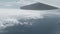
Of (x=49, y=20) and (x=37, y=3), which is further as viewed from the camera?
(x=37, y=3)

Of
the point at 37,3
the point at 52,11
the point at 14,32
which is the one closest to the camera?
the point at 14,32

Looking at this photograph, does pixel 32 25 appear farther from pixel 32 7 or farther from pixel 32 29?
pixel 32 7

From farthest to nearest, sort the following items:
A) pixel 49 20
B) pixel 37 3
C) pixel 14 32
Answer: pixel 37 3, pixel 49 20, pixel 14 32

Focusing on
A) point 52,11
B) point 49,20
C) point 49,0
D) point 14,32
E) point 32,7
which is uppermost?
point 49,0

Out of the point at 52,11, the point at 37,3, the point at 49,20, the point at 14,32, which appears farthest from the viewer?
the point at 37,3

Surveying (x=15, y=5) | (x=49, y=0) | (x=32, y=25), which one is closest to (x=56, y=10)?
(x=49, y=0)

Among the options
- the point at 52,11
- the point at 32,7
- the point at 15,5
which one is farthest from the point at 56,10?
the point at 15,5

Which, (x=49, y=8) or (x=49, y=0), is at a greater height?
(x=49, y=0)

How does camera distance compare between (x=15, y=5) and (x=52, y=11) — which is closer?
(x=52, y=11)

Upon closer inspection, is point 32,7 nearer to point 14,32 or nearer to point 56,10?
point 56,10
